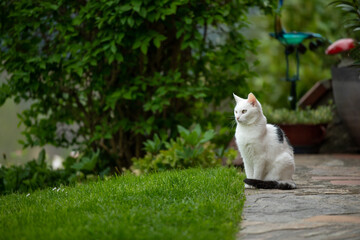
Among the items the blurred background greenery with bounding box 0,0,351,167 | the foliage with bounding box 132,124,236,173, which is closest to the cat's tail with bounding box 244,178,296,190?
the foliage with bounding box 132,124,236,173

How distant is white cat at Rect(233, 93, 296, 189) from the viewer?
135 inches

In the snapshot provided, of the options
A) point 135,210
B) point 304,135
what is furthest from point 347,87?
point 135,210

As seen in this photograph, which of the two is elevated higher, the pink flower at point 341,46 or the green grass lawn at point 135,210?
the pink flower at point 341,46

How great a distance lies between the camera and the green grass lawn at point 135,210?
2.30 m

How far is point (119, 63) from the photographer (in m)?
5.42

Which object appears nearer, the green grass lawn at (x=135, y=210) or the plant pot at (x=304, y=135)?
the green grass lawn at (x=135, y=210)

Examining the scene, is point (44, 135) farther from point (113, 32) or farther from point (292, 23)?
point (292, 23)

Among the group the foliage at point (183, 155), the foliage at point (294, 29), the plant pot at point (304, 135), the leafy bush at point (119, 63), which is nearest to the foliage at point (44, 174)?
the leafy bush at point (119, 63)

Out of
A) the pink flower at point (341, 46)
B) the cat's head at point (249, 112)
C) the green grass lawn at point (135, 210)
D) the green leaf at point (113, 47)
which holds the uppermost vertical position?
the green leaf at point (113, 47)

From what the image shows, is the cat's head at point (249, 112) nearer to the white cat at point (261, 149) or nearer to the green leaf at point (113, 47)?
the white cat at point (261, 149)

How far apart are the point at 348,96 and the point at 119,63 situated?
10.4ft

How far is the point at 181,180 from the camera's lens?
11.5 feet

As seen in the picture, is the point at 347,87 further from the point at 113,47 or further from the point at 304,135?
the point at 113,47

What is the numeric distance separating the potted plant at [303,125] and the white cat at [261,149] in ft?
9.81
